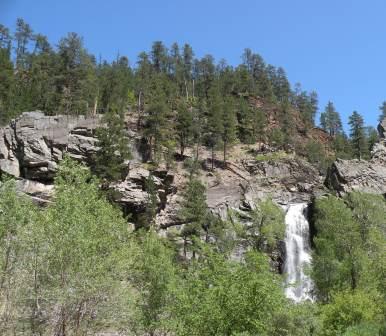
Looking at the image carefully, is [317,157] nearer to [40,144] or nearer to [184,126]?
[184,126]

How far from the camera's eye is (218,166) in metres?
78.6

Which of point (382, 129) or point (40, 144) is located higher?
point (382, 129)

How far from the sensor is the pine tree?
8794 cm

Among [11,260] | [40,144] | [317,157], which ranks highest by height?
[317,157]

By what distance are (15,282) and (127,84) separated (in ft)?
226

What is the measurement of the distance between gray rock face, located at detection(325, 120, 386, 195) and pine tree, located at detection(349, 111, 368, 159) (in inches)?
675

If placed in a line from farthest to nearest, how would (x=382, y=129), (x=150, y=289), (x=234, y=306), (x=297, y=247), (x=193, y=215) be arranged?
(x=382, y=129) → (x=297, y=247) → (x=193, y=215) → (x=150, y=289) → (x=234, y=306)

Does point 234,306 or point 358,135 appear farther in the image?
point 358,135

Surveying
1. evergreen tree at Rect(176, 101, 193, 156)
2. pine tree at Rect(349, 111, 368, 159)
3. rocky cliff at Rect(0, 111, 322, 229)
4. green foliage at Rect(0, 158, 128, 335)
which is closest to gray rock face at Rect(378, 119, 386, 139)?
pine tree at Rect(349, 111, 368, 159)

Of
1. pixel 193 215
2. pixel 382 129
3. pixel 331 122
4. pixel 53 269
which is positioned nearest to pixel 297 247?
pixel 193 215

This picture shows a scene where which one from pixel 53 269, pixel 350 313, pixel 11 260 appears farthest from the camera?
pixel 350 313

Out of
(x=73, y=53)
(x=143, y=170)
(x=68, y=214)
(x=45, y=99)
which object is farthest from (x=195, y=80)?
(x=68, y=214)

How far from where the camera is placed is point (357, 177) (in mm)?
66250

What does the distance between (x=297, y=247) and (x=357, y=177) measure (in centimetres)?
1669
